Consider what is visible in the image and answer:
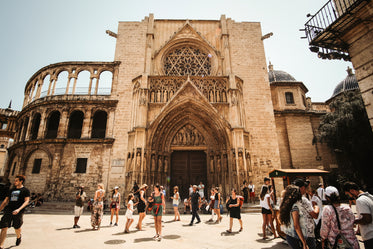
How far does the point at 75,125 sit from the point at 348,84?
30.9m

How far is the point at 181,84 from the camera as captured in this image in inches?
614

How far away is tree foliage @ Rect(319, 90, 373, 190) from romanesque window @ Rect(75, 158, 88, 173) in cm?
1987

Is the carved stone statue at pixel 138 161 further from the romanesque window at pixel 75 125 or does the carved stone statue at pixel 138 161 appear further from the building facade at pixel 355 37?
the building facade at pixel 355 37

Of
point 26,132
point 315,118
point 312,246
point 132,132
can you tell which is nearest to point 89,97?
point 132,132

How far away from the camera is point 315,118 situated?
1931 cm

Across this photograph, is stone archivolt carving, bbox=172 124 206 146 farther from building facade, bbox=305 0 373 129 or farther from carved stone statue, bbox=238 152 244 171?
building facade, bbox=305 0 373 129

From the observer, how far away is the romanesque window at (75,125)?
1698cm

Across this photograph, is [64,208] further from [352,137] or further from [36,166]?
[352,137]

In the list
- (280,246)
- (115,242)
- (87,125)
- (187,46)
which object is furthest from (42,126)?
(280,246)

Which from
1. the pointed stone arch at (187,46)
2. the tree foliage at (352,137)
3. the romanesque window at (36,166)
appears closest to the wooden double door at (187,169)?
the pointed stone arch at (187,46)

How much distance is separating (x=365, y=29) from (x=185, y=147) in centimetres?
1161

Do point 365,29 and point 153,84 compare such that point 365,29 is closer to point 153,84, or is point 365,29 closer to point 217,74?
point 217,74

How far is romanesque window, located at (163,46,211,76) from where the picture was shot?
17.7 m

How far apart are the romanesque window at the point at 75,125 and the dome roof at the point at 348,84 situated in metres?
28.3
